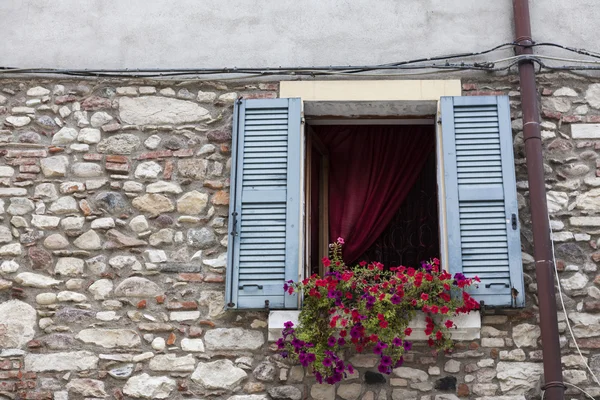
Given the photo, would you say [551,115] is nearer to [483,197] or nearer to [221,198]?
[483,197]

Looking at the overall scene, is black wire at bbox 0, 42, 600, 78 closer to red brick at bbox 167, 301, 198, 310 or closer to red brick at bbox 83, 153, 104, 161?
red brick at bbox 83, 153, 104, 161

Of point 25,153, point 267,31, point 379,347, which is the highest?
point 267,31

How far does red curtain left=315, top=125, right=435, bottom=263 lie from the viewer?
5.72 meters

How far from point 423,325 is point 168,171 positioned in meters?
1.79

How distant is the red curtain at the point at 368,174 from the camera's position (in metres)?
5.72

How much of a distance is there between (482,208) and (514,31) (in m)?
1.25

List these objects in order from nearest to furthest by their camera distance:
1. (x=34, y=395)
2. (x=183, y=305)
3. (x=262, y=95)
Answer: (x=34, y=395) → (x=183, y=305) → (x=262, y=95)

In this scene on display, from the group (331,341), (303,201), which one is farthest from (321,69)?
(331,341)

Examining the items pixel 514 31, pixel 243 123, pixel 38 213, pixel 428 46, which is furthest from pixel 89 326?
pixel 514 31

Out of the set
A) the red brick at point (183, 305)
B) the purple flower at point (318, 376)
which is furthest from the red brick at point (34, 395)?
the purple flower at point (318, 376)

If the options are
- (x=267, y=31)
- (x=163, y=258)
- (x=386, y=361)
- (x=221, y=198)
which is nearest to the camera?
(x=386, y=361)

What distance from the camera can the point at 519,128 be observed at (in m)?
4.96

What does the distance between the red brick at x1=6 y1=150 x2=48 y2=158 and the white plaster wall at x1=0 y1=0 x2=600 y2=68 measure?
0.61 metres

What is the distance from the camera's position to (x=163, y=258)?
15.7ft
